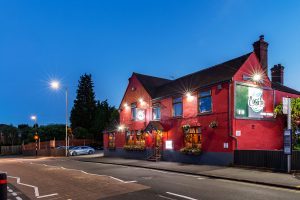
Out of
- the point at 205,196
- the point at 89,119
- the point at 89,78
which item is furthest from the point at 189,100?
the point at 89,78

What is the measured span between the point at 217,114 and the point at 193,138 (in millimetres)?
3553

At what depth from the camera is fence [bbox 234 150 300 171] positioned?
56.2 ft

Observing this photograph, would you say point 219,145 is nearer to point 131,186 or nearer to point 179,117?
point 179,117

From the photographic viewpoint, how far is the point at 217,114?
23000 millimetres

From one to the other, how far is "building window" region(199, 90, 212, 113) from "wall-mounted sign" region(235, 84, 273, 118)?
2.44 m

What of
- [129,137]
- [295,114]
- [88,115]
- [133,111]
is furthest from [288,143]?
[88,115]

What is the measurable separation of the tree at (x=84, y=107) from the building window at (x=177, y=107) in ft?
160

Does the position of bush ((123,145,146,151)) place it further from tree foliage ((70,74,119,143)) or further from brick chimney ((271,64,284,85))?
tree foliage ((70,74,119,143))

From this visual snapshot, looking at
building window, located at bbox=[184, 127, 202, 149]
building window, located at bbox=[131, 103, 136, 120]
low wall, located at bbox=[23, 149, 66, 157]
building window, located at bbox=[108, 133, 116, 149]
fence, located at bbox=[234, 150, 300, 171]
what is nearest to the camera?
fence, located at bbox=[234, 150, 300, 171]

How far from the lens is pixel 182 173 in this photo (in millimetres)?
18844

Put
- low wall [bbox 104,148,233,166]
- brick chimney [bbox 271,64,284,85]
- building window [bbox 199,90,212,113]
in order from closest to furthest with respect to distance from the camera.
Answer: low wall [bbox 104,148,233,166], building window [bbox 199,90,212,113], brick chimney [bbox 271,64,284,85]

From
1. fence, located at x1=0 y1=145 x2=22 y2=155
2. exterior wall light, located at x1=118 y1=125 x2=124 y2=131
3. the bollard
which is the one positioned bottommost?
fence, located at x1=0 y1=145 x2=22 y2=155

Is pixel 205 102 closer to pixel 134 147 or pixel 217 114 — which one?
pixel 217 114

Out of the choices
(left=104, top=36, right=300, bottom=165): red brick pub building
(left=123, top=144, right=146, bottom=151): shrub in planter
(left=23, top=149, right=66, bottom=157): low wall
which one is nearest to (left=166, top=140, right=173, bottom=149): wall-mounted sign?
(left=104, top=36, right=300, bottom=165): red brick pub building
